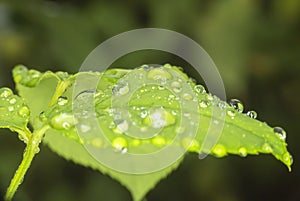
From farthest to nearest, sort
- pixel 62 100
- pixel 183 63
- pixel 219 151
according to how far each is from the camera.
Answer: pixel 183 63
pixel 62 100
pixel 219 151

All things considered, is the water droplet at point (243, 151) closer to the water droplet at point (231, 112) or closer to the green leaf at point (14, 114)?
the water droplet at point (231, 112)

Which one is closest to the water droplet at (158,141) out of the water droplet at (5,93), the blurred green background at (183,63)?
the water droplet at (5,93)

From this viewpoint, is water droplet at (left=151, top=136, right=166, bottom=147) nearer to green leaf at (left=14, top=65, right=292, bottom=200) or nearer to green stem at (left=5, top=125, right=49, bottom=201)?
green leaf at (left=14, top=65, right=292, bottom=200)

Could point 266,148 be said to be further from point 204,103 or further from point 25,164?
point 25,164

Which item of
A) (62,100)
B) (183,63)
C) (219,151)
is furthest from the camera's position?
(183,63)

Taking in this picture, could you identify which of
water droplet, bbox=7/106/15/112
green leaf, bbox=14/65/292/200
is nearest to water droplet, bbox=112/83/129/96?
green leaf, bbox=14/65/292/200

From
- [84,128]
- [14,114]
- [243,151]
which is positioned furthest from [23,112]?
[243,151]
